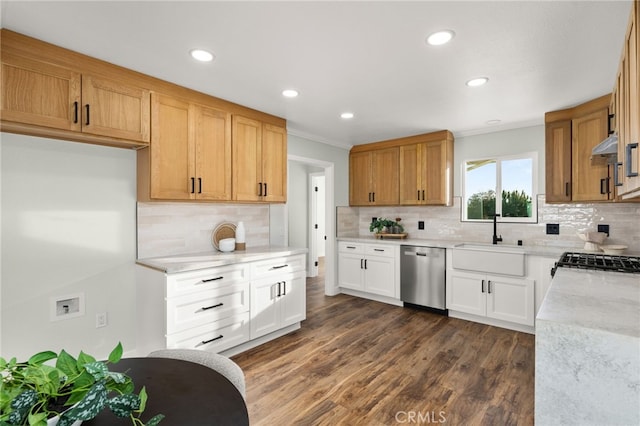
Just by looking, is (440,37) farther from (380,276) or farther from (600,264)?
(380,276)

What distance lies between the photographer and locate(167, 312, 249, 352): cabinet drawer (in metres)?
2.54

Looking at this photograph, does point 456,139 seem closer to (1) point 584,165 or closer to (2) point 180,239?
(1) point 584,165

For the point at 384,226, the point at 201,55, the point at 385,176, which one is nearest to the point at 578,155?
the point at 385,176

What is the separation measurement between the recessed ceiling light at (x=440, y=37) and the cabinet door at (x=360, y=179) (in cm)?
302

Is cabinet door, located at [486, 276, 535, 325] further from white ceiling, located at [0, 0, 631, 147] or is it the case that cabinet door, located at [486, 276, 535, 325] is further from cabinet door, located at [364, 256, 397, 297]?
white ceiling, located at [0, 0, 631, 147]

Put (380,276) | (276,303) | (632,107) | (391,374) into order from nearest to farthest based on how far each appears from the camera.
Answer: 1. (632,107)
2. (391,374)
3. (276,303)
4. (380,276)

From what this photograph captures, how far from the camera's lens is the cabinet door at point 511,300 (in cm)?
341

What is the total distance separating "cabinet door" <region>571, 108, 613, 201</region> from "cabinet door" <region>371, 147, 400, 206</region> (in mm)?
2062

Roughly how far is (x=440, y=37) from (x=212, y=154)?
2.14 m

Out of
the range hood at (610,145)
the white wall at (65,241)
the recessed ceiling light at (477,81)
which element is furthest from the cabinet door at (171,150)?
the range hood at (610,145)

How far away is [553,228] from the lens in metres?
3.73

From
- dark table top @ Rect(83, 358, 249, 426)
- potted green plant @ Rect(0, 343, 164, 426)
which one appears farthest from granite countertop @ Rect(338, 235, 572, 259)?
potted green plant @ Rect(0, 343, 164, 426)

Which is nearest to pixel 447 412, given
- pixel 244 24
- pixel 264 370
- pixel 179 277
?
pixel 264 370

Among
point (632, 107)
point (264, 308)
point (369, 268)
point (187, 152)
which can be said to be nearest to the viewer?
point (632, 107)
